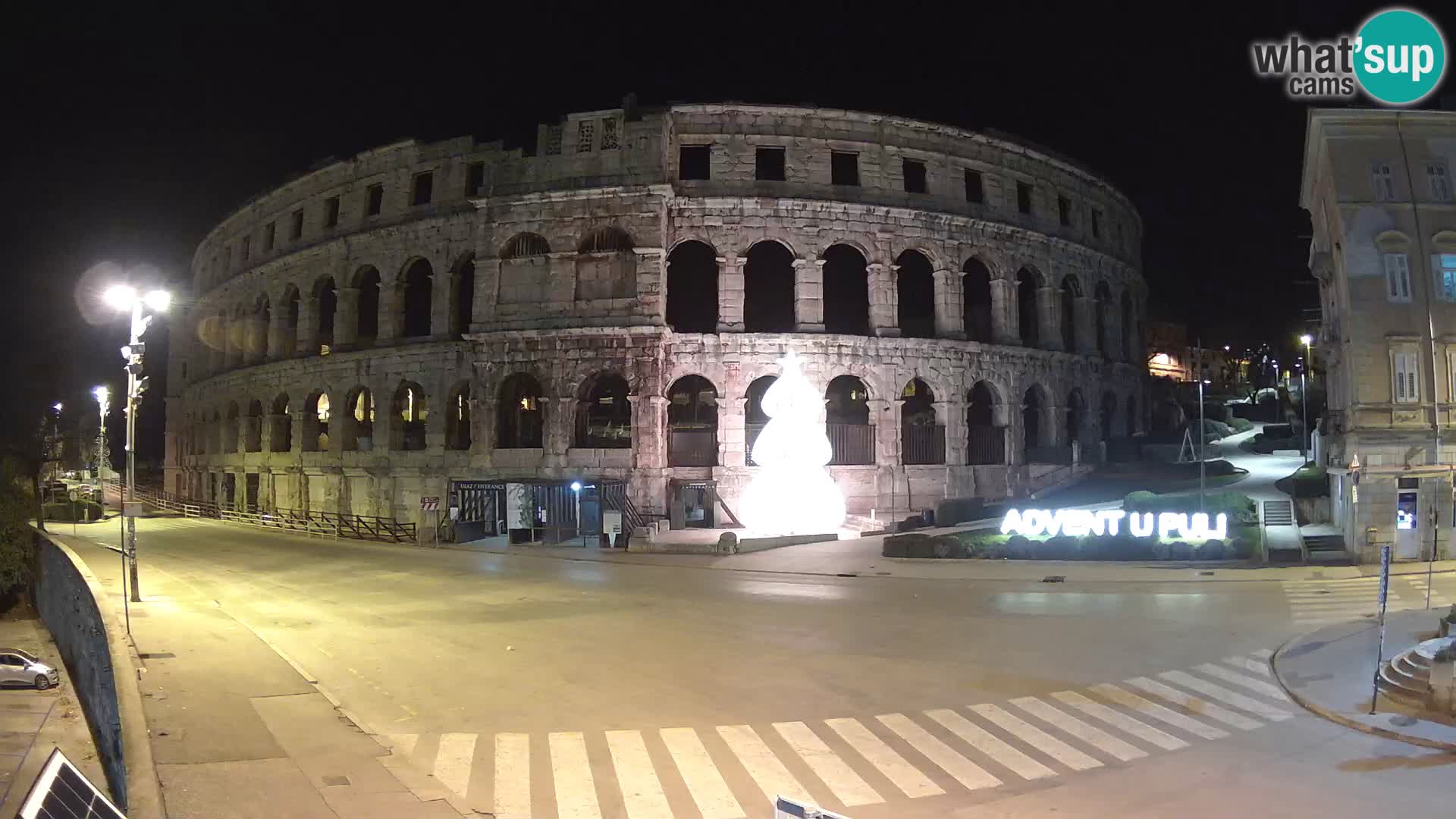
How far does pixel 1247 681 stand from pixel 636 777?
979 centimetres

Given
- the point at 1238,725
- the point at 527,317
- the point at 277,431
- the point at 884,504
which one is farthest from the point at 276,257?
the point at 1238,725

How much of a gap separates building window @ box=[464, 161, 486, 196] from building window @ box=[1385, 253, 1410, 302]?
34.2 metres

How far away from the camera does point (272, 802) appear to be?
779 centimetres

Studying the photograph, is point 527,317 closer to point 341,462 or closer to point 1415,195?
point 341,462

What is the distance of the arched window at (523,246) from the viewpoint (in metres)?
36.3

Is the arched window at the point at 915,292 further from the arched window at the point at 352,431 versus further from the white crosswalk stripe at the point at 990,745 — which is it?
the white crosswalk stripe at the point at 990,745

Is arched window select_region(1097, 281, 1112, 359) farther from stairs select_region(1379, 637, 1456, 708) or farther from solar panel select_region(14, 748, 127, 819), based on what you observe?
solar panel select_region(14, 748, 127, 819)

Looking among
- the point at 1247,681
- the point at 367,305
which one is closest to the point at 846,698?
the point at 1247,681

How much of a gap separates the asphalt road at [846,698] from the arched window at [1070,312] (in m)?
23.8

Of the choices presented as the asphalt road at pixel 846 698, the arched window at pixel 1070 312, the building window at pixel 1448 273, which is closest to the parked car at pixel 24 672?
the asphalt road at pixel 846 698

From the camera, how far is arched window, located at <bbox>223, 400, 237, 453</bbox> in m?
50.5

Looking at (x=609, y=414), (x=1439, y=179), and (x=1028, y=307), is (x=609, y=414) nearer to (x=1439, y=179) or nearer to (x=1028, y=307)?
(x=1028, y=307)

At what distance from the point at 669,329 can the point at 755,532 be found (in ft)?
29.6

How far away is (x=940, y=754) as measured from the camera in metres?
9.84
